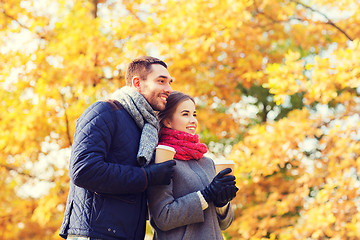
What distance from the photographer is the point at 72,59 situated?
542 centimetres

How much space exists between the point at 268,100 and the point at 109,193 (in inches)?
257

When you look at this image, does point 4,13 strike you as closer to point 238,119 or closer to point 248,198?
point 238,119

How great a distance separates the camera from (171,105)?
8.66ft

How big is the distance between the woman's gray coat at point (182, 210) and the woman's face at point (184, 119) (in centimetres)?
26

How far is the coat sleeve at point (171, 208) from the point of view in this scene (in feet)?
7.06

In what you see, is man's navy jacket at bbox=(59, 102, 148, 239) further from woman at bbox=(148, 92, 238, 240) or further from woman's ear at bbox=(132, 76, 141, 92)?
woman's ear at bbox=(132, 76, 141, 92)

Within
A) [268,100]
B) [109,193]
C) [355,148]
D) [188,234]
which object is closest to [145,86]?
[109,193]

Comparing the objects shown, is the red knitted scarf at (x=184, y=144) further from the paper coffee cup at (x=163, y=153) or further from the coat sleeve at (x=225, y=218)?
the coat sleeve at (x=225, y=218)

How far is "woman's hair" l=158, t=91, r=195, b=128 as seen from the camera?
263 centimetres

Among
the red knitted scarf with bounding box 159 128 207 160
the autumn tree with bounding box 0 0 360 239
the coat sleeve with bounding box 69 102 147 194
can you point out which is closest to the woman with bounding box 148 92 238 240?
the red knitted scarf with bounding box 159 128 207 160

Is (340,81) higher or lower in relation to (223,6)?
lower

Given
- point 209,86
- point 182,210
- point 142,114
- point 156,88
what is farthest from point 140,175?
point 209,86

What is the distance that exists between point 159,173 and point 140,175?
11cm

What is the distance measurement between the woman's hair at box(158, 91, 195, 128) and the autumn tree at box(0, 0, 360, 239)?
2.21 meters
